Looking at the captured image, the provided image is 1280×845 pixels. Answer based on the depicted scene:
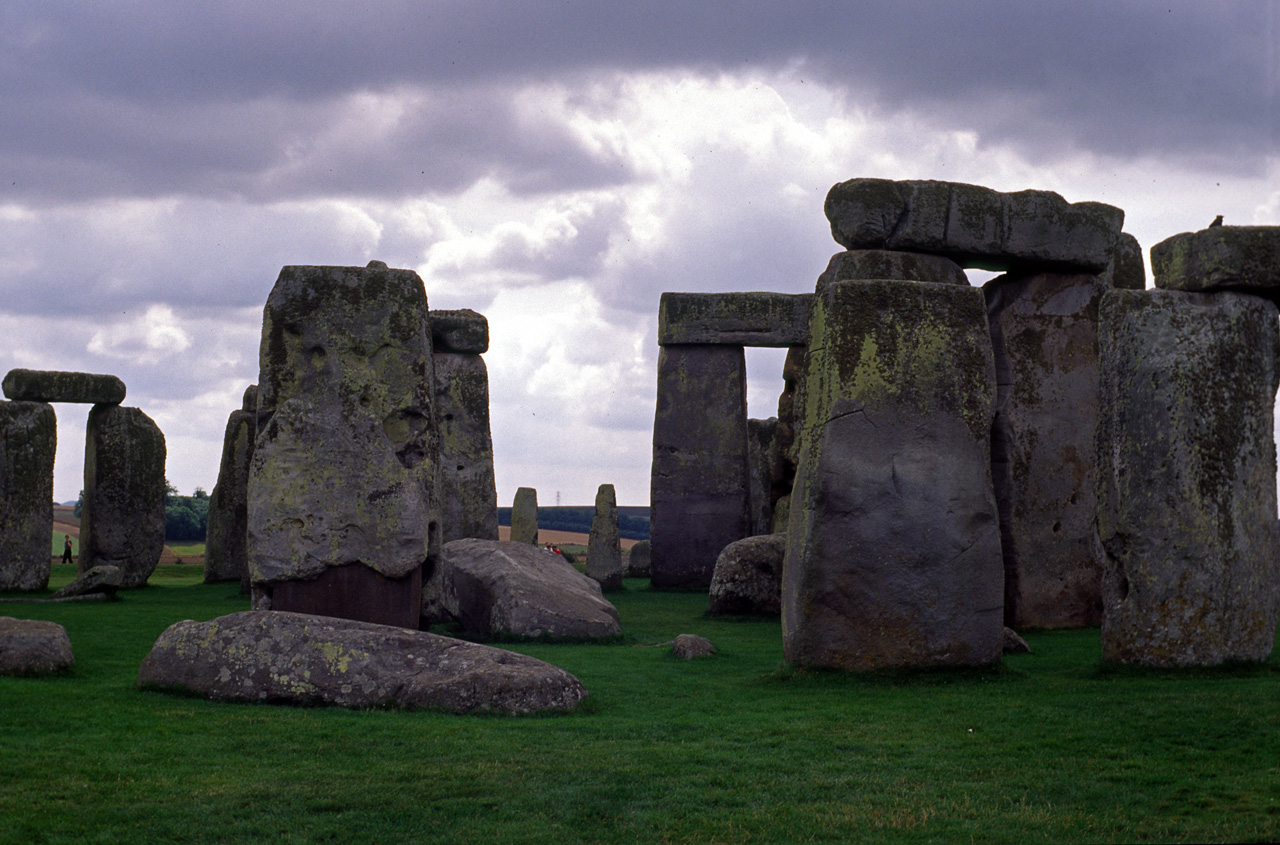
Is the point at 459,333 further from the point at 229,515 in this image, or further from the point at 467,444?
the point at 229,515

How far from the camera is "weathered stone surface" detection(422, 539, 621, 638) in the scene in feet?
37.4

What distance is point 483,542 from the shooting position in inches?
532

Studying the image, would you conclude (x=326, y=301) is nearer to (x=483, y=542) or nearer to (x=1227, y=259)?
(x=483, y=542)

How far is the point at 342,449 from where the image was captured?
33.5ft

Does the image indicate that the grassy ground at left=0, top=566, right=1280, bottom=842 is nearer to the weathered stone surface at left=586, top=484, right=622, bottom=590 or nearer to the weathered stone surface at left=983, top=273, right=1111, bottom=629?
the weathered stone surface at left=983, top=273, right=1111, bottom=629

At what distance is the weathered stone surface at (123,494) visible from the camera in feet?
63.8

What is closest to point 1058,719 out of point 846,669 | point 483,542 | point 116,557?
point 846,669

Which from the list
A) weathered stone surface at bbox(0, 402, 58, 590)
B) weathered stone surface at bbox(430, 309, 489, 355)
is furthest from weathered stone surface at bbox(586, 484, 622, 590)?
weathered stone surface at bbox(0, 402, 58, 590)

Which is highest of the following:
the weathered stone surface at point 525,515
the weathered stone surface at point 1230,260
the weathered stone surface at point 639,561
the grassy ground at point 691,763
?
the weathered stone surface at point 1230,260

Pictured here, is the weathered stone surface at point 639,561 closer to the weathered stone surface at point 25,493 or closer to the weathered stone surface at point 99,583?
the weathered stone surface at point 99,583

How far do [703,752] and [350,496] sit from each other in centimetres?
470

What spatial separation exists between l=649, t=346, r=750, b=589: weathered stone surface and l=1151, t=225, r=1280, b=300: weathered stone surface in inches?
422

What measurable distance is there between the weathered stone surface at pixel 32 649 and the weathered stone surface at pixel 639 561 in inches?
575

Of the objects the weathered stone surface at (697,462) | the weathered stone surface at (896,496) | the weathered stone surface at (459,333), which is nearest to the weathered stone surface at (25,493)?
the weathered stone surface at (459,333)
